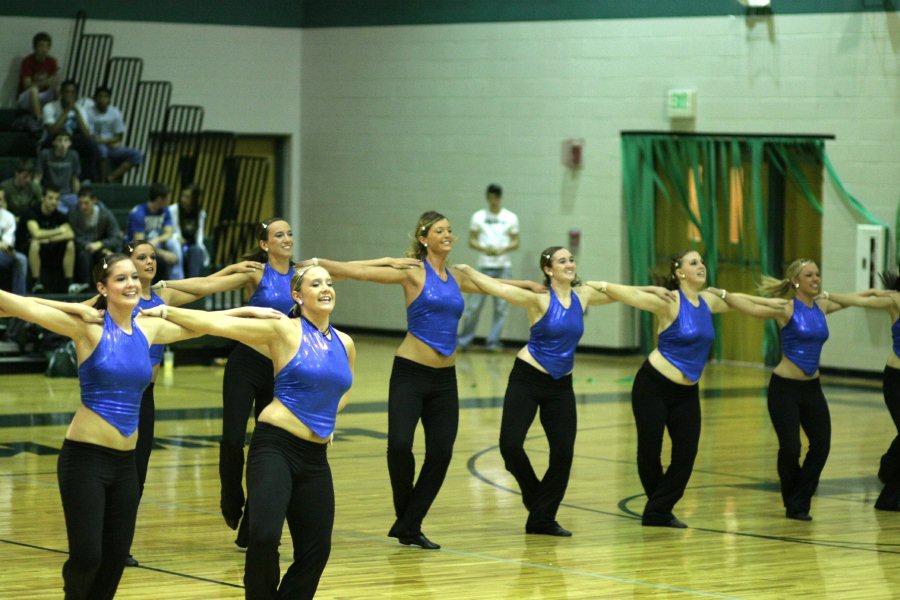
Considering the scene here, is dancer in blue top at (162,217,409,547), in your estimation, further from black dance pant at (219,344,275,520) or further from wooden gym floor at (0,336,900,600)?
wooden gym floor at (0,336,900,600)

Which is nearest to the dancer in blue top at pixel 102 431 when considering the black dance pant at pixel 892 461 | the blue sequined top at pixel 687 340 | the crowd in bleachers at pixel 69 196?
the blue sequined top at pixel 687 340

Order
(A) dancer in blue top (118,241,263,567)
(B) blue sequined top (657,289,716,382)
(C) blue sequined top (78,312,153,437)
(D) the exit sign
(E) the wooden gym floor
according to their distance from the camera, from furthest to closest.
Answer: (D) the exit sign, (B) blue sequined top (657,289,716,382), (A) dancer in blue top (118,241,263,567), (E) the wooden gym floor, (C) blue sequined top (78,312,153,437)

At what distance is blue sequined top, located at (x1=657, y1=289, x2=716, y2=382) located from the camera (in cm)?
958

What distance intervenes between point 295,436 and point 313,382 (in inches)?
9.6

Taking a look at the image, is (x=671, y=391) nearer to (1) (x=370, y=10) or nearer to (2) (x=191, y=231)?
(2) (x=191, y=231)

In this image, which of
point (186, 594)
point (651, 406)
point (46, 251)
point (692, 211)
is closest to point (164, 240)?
point (46, 251)

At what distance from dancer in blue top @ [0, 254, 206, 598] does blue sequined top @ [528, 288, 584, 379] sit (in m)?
3.30

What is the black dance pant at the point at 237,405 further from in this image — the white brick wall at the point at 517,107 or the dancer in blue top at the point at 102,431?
the white brick wall at the point at 517,107

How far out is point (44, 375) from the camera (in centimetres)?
1652

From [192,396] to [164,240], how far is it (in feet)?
8.29

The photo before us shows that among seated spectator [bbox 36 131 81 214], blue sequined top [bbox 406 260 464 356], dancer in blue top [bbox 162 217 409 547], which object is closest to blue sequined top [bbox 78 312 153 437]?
dancer in blue top [bbox 162 217 409 547]

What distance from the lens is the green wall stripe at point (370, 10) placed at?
1853 cm

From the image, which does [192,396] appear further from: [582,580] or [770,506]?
[582,580]

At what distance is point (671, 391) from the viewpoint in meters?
9.59
